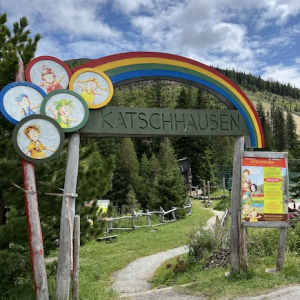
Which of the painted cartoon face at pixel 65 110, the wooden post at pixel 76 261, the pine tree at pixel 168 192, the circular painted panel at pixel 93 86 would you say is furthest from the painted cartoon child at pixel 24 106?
the pine tree at pixel 168 192

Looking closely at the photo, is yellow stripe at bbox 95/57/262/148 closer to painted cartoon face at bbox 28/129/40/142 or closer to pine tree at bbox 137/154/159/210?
painted cartoon face at bbox 28/129/40/142

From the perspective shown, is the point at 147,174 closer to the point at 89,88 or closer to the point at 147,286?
the point at 147,286

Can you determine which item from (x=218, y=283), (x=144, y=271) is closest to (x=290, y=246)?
(x=218, y=283)

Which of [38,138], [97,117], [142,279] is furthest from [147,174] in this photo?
[38,138]

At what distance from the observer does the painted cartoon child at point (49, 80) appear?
209 inches

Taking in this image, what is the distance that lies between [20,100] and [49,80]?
1.89 feet

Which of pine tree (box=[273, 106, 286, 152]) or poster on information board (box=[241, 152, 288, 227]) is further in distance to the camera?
pine tree (box=[273, 106, 286, 152])

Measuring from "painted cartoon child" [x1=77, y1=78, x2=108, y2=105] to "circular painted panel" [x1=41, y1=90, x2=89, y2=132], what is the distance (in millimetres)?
138

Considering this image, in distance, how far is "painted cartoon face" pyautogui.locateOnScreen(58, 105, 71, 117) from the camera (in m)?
5.28

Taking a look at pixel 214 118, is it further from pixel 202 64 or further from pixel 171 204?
pixel 171 204

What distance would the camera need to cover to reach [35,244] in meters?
4.96

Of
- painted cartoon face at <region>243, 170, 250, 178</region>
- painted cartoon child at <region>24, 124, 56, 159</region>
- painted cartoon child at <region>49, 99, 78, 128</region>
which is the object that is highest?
painted cartoon child at <region>49, 99, 78, 128</region>

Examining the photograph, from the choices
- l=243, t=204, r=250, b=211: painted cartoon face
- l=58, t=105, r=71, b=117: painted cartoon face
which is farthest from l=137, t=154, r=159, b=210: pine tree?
l=58, t=105, r=71, b=117: painted cartoon face

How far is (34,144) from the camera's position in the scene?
16.7 feet
